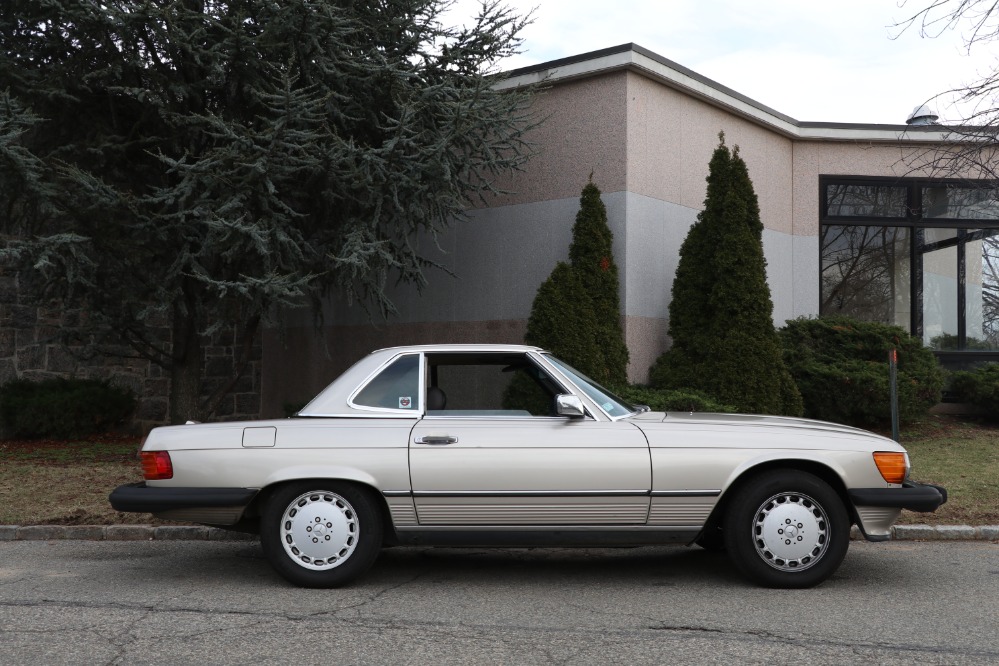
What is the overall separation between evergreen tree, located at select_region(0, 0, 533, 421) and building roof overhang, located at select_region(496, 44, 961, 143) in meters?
1.34

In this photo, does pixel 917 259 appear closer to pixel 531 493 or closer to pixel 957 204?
pixel 957 204

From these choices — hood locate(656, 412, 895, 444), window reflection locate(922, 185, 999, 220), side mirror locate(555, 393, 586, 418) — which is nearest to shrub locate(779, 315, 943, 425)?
window reflection locate(922, 185, 999, 220)

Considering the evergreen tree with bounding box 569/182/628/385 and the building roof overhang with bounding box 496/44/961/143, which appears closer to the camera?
the evergreen tree with bounding box 569/182/628/385

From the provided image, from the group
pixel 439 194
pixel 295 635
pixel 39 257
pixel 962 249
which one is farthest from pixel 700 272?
pixel 295 635

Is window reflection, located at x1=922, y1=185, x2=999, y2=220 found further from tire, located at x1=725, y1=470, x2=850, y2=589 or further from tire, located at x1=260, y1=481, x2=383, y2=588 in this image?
tire, located at x1=260, y1=481, x2=383, y2=588

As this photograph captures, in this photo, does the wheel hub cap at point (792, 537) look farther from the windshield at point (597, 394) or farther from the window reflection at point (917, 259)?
the window reflection at point (917, 259)

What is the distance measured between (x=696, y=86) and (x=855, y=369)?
4284 mm

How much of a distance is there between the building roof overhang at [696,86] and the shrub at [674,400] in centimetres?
379

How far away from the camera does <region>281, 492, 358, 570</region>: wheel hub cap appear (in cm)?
595

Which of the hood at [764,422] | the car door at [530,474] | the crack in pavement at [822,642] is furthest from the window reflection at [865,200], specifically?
the crack in pavement at [822,642]

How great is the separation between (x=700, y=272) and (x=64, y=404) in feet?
28.8

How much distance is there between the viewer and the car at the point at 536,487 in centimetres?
589

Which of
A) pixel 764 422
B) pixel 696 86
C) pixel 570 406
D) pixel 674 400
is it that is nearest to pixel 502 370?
pixel 570 406

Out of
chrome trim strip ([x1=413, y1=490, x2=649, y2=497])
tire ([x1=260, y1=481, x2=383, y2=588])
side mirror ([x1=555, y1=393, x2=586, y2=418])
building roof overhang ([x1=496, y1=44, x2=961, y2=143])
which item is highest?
building roof overhang ([x1=496, y1=44, x2=961, y2=143])
